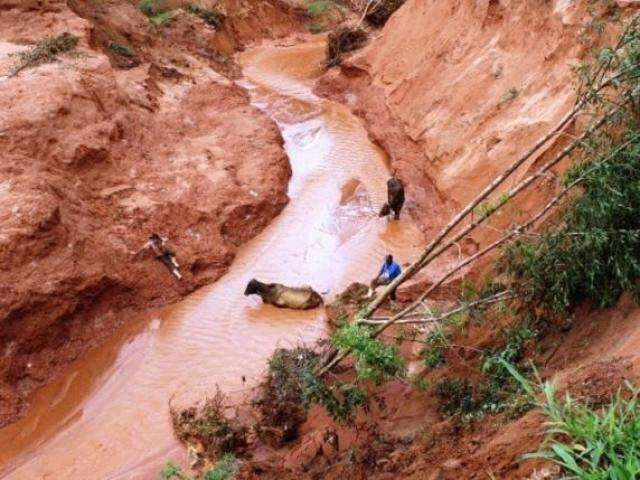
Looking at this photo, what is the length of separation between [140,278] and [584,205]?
27.0 ft

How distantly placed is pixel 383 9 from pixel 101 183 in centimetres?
1441

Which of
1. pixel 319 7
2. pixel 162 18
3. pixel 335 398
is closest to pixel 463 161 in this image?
pixel 335 398

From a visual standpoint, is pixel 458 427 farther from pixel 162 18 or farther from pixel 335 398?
pixel 162 18

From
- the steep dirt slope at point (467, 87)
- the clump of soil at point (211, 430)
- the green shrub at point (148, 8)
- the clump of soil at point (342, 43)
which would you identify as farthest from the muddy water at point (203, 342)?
the green shrub at point (148, 8)

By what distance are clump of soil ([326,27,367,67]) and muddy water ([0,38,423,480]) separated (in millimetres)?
7387

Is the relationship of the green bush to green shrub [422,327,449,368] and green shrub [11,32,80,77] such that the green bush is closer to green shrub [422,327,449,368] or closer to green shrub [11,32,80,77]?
green shrub [422,327,449,368]

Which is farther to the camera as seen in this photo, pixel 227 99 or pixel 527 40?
pixel 227 99

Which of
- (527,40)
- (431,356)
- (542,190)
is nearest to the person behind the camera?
(431,356)

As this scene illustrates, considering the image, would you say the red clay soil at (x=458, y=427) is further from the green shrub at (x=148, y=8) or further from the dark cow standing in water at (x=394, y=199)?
the green shrub at (x=148, y=8)

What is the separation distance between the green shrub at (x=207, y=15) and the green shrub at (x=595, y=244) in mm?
21319

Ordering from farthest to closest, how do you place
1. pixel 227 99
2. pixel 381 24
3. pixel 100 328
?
pixel 381 24
pixel 227 99
pixel 100 328

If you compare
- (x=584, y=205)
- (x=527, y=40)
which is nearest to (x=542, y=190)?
(x=584, y=205)

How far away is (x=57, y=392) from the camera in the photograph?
10.1 meters

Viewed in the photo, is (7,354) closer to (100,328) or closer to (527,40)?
(100,328)
